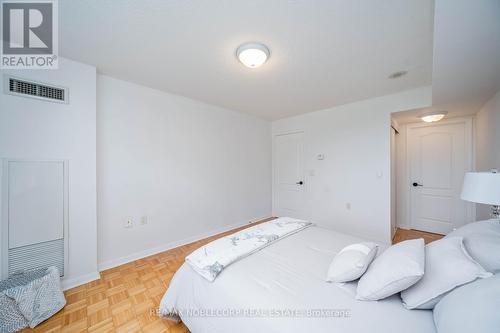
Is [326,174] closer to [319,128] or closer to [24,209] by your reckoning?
[319,128]

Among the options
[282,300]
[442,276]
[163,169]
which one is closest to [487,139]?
[442,276]

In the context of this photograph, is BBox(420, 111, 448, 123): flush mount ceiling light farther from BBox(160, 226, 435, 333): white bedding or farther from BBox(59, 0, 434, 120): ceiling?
BBox(160, 226, 435, 333): white bedding

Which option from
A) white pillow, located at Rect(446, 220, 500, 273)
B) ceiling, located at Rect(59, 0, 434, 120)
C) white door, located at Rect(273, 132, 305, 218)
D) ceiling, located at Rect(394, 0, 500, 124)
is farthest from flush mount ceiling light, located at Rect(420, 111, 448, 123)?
white pillow, located at Rect(446, 220, 500, 273)

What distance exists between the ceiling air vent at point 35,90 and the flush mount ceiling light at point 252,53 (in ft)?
5.96

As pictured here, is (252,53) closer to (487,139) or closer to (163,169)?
(163,169)

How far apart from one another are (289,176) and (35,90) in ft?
12.7

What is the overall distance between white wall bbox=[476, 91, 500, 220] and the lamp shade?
1322 millimetres

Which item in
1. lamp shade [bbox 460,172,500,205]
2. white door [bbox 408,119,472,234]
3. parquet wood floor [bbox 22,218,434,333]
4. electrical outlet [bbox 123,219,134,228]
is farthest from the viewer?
white door [bbox 408,119,472,234]

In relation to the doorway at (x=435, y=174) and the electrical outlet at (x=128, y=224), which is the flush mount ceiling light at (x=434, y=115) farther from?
the electrical outlet at (x=128, y=224)

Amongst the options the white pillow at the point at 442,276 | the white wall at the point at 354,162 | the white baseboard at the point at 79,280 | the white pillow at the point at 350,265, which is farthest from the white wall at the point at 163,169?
the white pillow at the point at 442,276

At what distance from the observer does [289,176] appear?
13.7ft

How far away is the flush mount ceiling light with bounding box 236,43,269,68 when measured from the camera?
1715mm

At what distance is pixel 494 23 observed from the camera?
1111mm

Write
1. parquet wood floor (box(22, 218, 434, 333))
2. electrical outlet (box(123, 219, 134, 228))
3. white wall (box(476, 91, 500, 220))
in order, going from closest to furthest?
parquet wood floor (box(22, 218, 434, 333)) < white wall (box(476, 91, 500, 220)) < electrical outlet (box(123, 219, 134, 228))
